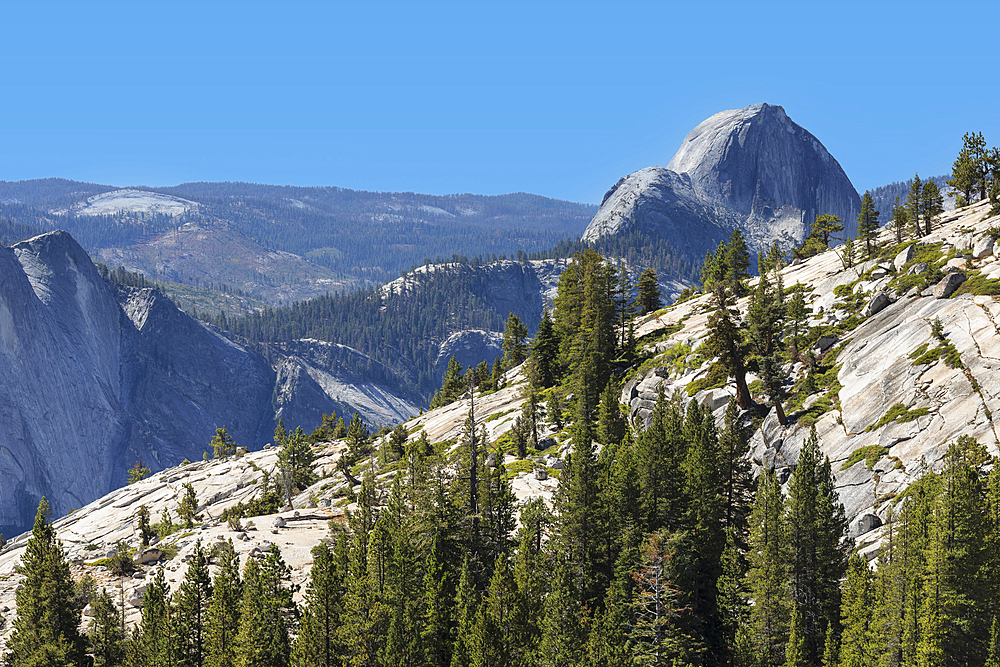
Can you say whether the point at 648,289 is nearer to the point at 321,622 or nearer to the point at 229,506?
the point at 229,506

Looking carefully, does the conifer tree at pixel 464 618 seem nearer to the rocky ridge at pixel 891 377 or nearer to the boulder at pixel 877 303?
the rocky ridge at pixel 891 377

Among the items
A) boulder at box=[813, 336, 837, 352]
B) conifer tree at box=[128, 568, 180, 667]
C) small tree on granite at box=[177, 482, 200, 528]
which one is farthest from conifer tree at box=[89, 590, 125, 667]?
boulder at box=[813, 336, 837, 352]

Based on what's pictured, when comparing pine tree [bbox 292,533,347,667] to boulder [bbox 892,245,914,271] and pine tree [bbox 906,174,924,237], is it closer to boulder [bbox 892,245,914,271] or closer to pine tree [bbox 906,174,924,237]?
boulder [bbox 892,245,914,271]

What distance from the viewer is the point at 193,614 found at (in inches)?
2299

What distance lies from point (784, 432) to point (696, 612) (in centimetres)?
2373

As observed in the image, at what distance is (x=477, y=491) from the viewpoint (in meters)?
67.5

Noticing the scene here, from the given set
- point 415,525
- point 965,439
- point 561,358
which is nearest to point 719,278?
point 561,358

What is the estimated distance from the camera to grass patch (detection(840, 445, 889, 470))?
64750 millimetres

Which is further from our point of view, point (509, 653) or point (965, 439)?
point (965, 439)

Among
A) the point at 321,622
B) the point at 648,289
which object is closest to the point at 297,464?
the point at 648,289

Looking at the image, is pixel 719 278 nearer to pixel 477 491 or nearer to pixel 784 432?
pixel 784 432

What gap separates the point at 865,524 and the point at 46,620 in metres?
65.4

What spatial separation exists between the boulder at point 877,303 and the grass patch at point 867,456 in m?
25.2

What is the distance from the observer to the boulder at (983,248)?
83188 mm
